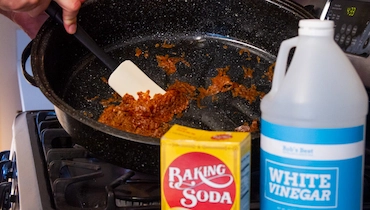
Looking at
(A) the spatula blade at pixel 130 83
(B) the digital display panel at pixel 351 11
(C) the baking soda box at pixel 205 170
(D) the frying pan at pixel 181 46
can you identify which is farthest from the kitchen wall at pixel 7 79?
(C) the baking soda box at pixel 205 170

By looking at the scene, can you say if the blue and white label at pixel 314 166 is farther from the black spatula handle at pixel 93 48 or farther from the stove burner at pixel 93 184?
the black spatula handle at pixel 93 48

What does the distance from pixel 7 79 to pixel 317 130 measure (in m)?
1.64

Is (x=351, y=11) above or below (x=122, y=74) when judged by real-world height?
above

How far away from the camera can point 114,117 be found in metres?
0.91

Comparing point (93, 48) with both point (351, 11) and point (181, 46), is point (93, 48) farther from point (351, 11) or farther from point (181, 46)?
point (351, 11)

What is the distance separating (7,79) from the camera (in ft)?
6.34

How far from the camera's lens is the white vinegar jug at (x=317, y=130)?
0.51 m

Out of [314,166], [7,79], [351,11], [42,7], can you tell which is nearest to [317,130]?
[314,166]

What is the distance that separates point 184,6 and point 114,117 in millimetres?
357

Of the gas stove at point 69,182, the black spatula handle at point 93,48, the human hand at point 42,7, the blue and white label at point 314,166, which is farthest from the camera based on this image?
the black spatula handle at point 93,48

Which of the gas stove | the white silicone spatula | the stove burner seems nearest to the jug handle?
the gas stove

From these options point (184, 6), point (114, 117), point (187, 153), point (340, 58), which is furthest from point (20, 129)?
point (340, 58)

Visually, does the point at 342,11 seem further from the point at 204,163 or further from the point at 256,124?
the point at 204,163

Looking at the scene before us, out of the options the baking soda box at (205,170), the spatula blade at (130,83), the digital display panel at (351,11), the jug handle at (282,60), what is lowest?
the baking soda box at (205,170)
